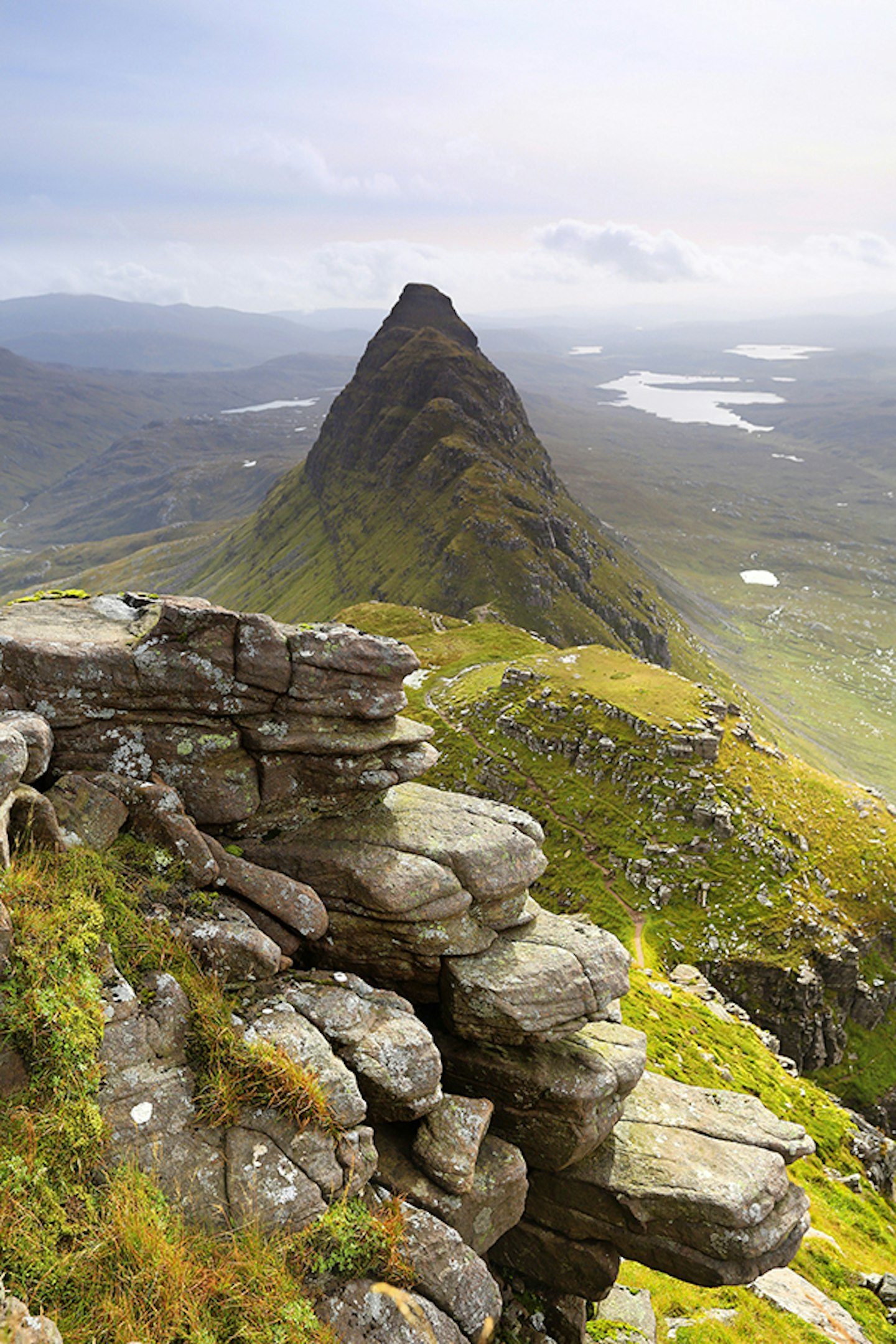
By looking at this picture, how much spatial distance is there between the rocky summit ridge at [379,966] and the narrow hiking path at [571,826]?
4261cm

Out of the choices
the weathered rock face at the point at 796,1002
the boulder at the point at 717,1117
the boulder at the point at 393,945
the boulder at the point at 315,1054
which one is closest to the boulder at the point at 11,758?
the boulder at the point at 315,1054

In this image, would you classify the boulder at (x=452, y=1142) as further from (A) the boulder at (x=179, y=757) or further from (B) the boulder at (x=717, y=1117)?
(A) the boulder at (x=179, y=757)

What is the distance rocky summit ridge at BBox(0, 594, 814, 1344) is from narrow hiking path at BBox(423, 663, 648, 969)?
42610 millimetres

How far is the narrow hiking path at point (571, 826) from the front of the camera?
72512 millimetres

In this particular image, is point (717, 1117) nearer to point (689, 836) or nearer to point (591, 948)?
point (591, 948)

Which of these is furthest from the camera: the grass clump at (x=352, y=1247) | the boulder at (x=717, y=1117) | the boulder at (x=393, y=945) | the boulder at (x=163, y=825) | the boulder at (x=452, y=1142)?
the boulder at (x=717, y=1117)

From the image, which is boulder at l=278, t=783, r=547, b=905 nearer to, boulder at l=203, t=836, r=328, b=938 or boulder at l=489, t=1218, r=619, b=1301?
boulder at l=203, t=836, r=328, b=938

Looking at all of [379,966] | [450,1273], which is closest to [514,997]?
[379,966]

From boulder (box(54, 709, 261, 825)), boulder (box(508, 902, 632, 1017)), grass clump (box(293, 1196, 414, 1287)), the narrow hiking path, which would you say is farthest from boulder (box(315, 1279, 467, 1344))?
the narrow hiking path

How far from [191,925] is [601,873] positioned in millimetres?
68781

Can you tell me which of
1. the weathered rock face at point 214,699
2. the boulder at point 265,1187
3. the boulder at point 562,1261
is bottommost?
the boulder at point 562,1261

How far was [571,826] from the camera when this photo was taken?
86.5 m

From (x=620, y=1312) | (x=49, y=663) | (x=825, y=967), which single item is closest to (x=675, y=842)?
(x=825, y=967)

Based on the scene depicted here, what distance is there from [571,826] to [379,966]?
6646cm
